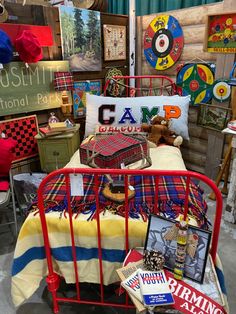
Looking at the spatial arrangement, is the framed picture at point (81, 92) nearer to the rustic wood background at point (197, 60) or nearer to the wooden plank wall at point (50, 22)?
the wooden plank wall at point (50, 22)

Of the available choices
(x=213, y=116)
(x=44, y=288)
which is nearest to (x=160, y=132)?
(x=213, y=116)

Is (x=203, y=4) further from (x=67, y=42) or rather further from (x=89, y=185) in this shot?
(x=89, y=185)

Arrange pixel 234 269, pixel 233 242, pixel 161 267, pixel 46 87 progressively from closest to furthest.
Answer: pixel 161 267
pixel 234 269
pixel 233 242
pixel 46 87

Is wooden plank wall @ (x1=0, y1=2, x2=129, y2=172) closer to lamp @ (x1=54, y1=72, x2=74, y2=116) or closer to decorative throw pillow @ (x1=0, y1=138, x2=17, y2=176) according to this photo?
lamp @ (x1=54, y1=72, x2=74, y2=116)

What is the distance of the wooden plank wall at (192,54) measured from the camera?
2578 mm

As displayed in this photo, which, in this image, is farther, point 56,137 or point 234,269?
point 56,137

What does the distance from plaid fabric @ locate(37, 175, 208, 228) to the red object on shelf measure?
1410mm

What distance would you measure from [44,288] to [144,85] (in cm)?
247

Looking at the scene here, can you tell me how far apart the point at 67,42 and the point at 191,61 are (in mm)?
1237

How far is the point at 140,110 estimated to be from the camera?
2.49 m

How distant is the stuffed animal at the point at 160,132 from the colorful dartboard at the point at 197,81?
1.79 feet

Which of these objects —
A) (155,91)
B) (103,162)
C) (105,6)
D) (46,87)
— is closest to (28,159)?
(46,87)

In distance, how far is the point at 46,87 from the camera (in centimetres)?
263

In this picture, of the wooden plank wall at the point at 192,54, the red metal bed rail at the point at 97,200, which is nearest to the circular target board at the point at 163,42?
the wooden plank wall at the point at 192,54
